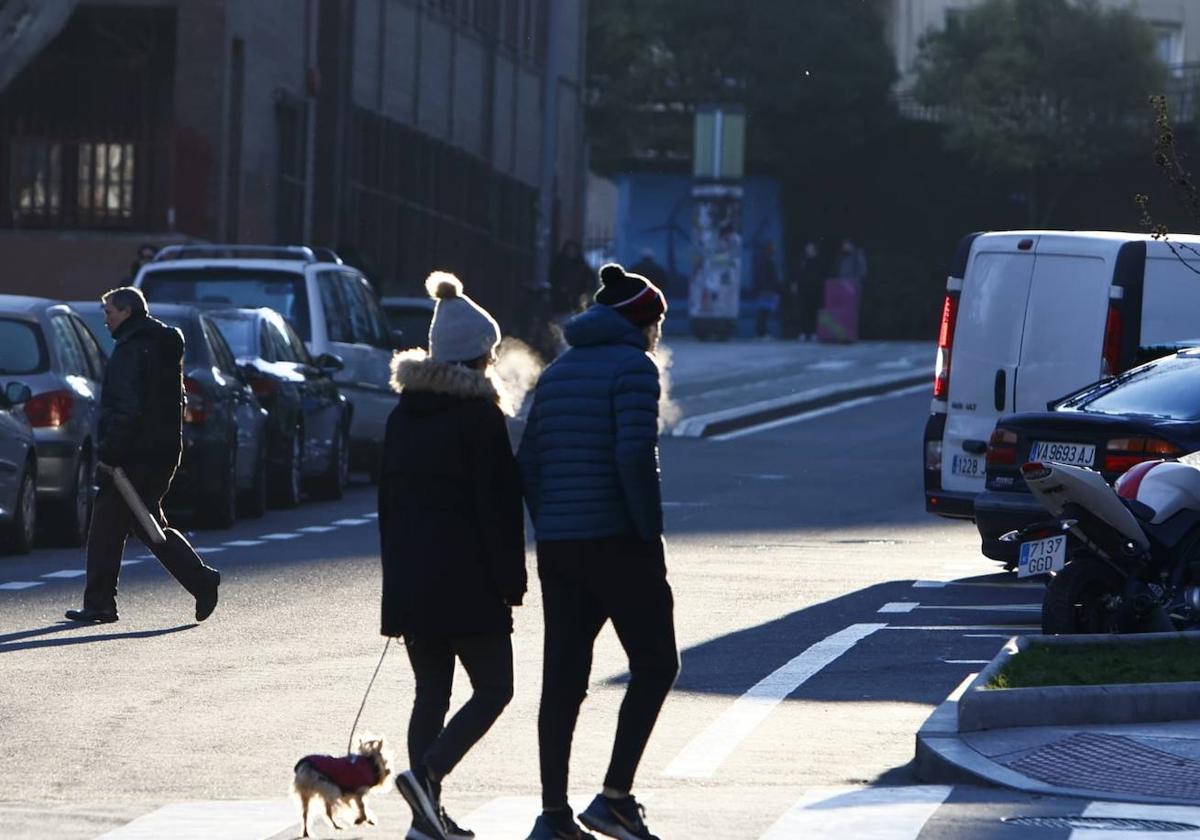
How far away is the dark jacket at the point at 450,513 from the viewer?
8.87 m

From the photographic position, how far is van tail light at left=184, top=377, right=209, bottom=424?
20.7m

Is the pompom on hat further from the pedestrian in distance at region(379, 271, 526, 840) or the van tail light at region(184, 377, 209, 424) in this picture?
the van tail light at region(184, 377, 209, 424)

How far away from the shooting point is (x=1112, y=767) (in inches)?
409

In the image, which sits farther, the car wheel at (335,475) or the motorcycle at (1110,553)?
the car wheel at (335,475)

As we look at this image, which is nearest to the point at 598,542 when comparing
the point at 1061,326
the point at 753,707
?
the point at 753,707

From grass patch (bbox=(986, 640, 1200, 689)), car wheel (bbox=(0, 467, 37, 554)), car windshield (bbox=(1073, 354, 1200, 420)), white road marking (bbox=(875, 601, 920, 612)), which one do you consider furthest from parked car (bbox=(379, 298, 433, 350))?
grass patch (bbox=(986, 640, 1200, 689))

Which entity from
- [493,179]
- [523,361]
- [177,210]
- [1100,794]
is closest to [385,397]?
[177,210]

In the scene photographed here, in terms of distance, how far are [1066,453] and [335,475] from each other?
33.7 feet

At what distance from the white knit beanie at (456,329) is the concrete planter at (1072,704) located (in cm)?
272

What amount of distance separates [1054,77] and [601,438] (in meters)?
58.4

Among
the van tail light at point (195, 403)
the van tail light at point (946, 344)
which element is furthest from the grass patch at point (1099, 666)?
the van tail light at point (195, 403)

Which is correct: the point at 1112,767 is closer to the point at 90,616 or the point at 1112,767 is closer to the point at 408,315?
the point at 90,616

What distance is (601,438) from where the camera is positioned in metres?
8.78

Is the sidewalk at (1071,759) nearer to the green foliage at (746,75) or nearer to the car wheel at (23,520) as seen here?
the car wheel at (23,520)
